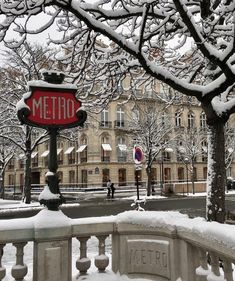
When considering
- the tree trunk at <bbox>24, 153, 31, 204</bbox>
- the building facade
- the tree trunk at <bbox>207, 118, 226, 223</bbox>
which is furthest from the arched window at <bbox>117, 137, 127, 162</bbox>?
the tree trunk at <bbox>207, 118, 226, 223</bbox>

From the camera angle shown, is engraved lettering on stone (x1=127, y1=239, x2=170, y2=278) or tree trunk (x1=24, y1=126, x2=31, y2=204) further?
tree trunk (x1=24, y1=126, x2=31, y2=204)

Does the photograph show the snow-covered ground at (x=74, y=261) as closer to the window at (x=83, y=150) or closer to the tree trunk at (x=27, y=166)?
the tree trunk at (x=27, y=166)

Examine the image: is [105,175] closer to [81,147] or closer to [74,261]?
[81,147]

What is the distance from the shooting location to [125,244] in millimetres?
5402

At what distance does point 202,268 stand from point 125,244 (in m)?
1.35

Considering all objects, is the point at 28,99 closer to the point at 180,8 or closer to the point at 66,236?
the point at 66,236

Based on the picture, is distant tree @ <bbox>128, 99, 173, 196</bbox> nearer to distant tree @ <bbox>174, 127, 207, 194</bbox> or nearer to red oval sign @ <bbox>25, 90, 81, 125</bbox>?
distant tree @ <bbox>174, 127, 207, 194</bbox>

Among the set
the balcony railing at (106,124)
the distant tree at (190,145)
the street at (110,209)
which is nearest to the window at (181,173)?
the distant tree at (190,145)

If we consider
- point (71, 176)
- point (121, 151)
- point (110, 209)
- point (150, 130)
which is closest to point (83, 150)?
point (71, 176)

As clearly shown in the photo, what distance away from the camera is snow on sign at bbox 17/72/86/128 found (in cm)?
529

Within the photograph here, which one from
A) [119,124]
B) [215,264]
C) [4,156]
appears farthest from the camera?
[119,124]

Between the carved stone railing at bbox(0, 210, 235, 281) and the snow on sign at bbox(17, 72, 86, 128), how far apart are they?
1290 millimetres

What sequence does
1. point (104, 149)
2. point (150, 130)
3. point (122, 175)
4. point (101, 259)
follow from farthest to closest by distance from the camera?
point (122, 175) < point (104, 149) < point (150, 130) < point (101, 259)

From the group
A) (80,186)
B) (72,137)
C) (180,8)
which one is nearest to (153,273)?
(180,8)
